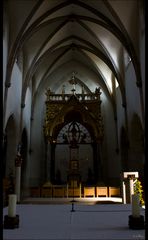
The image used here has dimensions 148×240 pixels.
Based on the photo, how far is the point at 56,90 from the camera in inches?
915

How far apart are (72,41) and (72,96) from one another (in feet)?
13.4

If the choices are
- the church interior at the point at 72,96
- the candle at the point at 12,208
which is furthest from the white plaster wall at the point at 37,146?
the candle at the point at 12,208

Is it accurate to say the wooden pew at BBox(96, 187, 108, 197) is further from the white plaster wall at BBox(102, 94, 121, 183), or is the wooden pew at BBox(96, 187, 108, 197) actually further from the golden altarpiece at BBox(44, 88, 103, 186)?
the white plaster wall at BBox(102, 94, 121, 183)

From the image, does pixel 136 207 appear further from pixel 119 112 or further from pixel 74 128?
pixel 74 128

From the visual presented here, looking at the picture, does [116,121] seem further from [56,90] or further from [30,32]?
[30,32]

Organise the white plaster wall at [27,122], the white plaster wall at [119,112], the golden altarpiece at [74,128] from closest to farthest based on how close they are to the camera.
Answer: the white plaster wall at [119,112]
the white plaster wall at [27,122]
the golden altarpiece at [74,128]

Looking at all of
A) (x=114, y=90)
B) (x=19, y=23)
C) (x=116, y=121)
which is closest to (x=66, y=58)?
(x=114, y=90)

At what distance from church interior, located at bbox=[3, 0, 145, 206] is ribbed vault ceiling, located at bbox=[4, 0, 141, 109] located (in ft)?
0.17

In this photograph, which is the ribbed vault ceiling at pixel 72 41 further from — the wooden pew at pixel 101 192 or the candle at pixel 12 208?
the candle at pixel 12 208

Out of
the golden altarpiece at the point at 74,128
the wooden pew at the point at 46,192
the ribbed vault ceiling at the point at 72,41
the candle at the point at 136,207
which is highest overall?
the ribbed vault ceiling at the point at 72,41

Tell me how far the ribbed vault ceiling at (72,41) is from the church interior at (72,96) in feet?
0.17

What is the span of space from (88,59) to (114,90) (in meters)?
3.19

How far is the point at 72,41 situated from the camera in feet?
65.4

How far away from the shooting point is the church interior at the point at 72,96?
14195 mm
